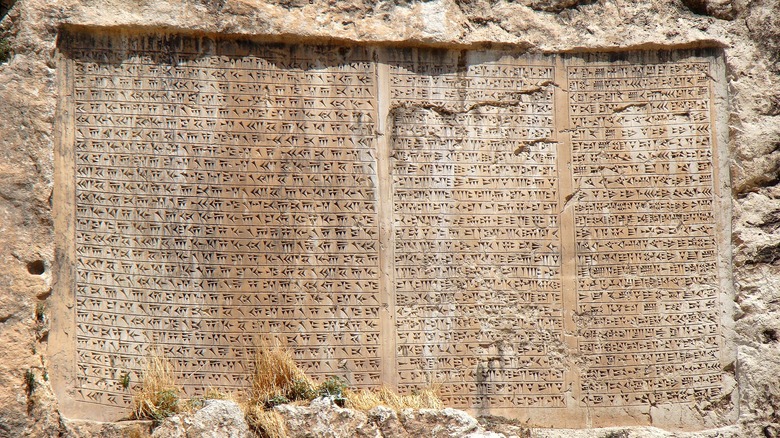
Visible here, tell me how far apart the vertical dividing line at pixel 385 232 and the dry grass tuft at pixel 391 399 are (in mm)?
113

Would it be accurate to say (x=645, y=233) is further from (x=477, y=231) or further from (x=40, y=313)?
(x=40, y=313)

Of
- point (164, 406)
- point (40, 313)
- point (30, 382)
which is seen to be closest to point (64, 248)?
point (40, 313)

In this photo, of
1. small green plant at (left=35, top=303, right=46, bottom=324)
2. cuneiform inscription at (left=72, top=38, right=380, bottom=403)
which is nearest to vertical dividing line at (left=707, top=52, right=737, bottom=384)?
cuneiform inscription at (left=72, top=38, right=380, bottom=403)

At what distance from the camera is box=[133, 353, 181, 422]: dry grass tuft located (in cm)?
661

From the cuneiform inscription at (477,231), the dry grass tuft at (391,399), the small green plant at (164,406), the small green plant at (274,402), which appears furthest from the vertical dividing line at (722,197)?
the small green plant at (164,406)

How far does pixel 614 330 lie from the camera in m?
7.31

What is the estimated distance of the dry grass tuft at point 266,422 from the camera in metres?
6.60

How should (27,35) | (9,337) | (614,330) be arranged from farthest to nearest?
1. (614,330)
2. (27,35)
3. (9,337)

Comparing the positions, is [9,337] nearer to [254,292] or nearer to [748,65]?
[254,292]

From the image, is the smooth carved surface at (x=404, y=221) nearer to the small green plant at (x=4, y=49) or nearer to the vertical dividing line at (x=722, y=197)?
the vertical dividing line at (x=722, y=197)

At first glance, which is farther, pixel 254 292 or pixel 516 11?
pixel 516 11

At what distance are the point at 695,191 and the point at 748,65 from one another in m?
1.11

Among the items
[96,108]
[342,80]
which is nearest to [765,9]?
[342,80]

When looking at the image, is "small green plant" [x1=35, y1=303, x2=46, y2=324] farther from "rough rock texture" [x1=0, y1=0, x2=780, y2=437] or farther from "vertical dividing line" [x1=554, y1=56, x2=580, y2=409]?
"vertical dividing line" [x1=554, y1=56, x2=580, y2=409]
